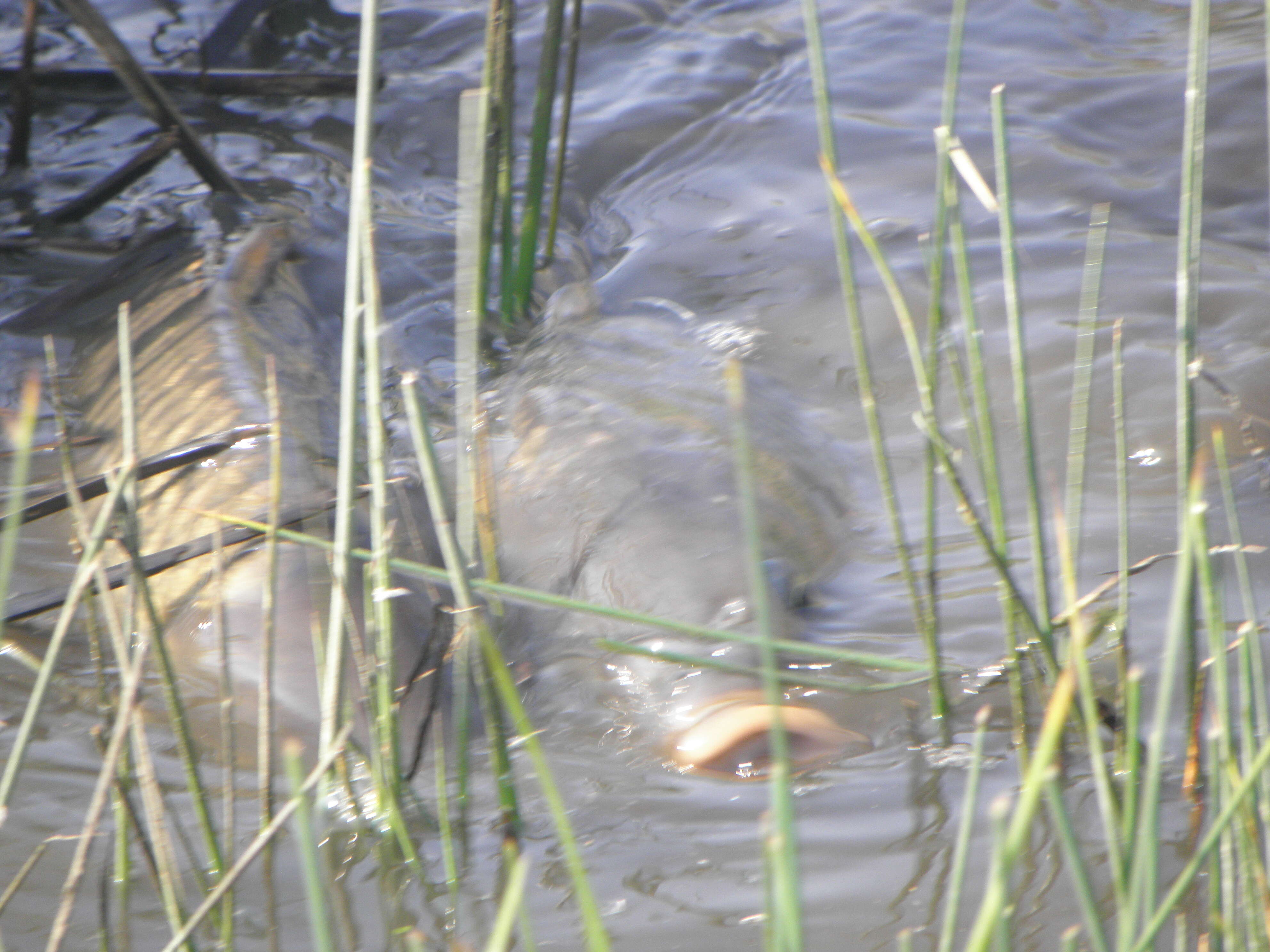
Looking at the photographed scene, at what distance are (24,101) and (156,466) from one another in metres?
2.66

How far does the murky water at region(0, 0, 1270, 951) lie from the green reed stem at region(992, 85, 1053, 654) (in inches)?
15.2

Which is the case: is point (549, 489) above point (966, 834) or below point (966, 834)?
above

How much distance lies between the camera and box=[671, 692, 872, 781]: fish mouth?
177 cm

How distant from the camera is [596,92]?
4938mm

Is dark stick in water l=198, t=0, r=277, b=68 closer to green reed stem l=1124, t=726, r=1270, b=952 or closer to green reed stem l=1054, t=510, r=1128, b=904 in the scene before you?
green reed stem l=1054, t=510, r=1128, b=904

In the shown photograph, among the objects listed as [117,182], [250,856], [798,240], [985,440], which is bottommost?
[250,856]

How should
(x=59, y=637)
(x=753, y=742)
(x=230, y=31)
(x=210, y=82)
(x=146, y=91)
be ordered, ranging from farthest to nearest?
(x=230, y=31), (x=210, y=82), (x=146, y=91), (x=753, y=742), (x=59, y=637)

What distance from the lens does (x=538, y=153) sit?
3.00m

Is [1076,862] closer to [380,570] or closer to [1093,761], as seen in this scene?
[1093,761]

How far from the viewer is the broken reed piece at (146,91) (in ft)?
10.7

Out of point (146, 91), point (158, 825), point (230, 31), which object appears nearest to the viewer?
point (158, 825)

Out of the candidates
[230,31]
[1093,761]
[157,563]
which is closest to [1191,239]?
[1093,761]

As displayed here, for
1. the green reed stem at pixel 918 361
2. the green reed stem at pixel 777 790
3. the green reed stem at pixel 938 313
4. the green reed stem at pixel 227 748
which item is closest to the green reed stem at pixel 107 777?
the green reed stem at pixel 227 748

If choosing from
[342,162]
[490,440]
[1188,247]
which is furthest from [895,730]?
[342,162]
